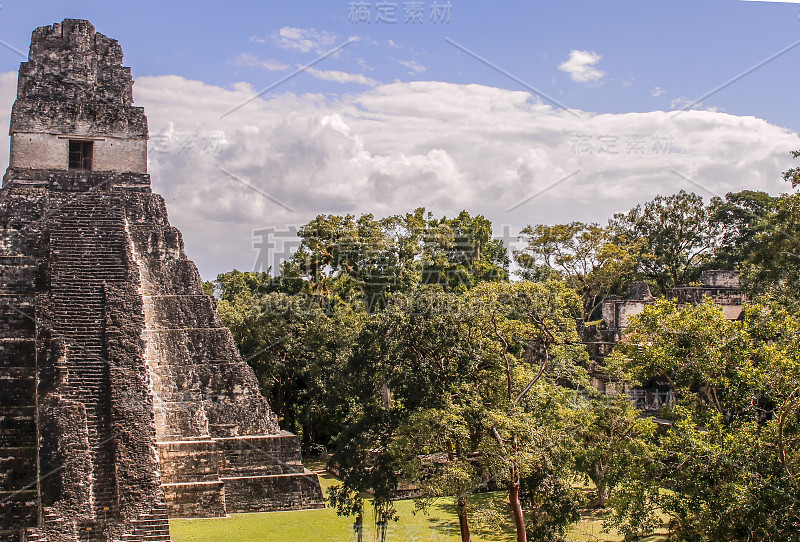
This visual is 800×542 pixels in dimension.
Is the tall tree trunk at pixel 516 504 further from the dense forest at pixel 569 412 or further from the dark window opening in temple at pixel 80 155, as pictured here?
the dark window opening in temple at pixel 80 155

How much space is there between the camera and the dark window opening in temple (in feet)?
62.6

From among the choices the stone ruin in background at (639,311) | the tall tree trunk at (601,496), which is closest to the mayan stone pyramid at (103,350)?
the tall tree trunk at (601,496)

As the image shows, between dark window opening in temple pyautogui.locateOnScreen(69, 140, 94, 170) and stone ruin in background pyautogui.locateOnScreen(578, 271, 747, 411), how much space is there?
13847 millimetres

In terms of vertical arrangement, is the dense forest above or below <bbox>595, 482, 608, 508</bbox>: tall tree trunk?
above

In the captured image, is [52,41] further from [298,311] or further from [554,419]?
[554,419]

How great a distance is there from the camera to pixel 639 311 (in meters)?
30.0

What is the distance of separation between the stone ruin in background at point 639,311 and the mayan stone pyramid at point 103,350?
1012 centimetres

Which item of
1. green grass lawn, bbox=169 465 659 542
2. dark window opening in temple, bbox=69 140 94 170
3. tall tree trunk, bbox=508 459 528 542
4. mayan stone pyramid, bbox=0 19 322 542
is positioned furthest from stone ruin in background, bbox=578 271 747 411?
dark window opening in temple, bbox=69 140 94 170

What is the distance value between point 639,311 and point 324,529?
18122 millimetres

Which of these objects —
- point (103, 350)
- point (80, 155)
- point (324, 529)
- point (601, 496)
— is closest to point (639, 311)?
point (601, 496)

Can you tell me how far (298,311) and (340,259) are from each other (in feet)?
9.85

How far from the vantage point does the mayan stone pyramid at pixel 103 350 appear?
12445mm

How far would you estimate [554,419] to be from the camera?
13578 millimetres

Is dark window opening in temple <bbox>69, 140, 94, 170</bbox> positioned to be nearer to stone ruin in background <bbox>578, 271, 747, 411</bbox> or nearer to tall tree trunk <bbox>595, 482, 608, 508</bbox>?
tall tree trunk <bbox>595, 482, 608, 508</bbox>
